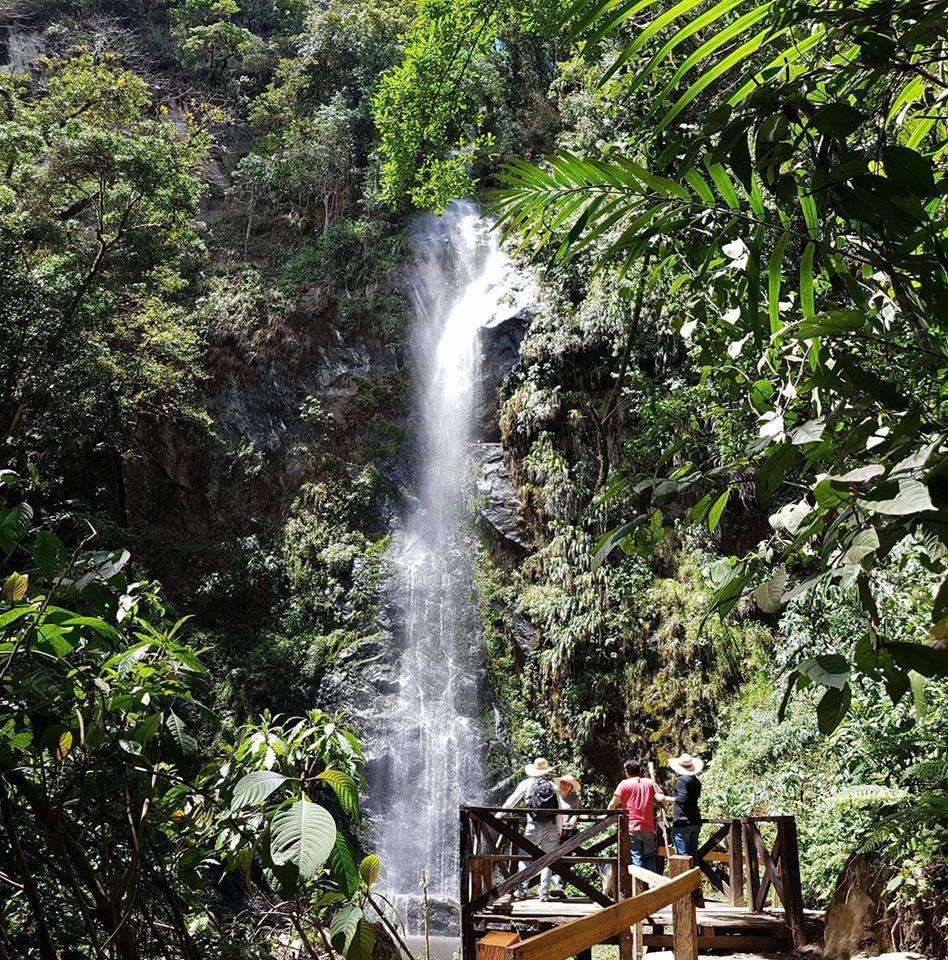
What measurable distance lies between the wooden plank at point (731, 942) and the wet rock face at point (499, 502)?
803 cm

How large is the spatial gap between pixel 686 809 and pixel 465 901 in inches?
80.1

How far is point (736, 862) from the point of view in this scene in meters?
6.12

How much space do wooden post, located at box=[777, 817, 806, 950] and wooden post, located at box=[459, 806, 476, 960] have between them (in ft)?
6.81

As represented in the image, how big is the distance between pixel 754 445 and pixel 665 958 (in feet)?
15.4

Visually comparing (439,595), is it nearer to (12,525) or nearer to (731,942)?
(731,942)

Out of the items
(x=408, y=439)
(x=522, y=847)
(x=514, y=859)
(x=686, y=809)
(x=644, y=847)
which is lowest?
(x=644, y=847)

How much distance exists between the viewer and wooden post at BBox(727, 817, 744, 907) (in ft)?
20.0

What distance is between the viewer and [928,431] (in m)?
1.07

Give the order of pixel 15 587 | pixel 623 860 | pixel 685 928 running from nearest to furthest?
pixel 15 587
pixel 685 928
pixel 623 860

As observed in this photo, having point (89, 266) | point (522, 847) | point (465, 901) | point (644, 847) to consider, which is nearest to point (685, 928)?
point (522, 847)

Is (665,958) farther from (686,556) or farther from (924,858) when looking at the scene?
(686,556)

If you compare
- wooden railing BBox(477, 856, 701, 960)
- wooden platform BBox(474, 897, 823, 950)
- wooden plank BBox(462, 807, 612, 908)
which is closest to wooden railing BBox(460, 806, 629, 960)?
wooden plank BBox(462, 807, 612, 908)

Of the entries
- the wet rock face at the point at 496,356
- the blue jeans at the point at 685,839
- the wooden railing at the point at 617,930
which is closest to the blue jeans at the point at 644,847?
the blue jeans at the point at 685,839

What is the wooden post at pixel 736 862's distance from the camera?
610cm
